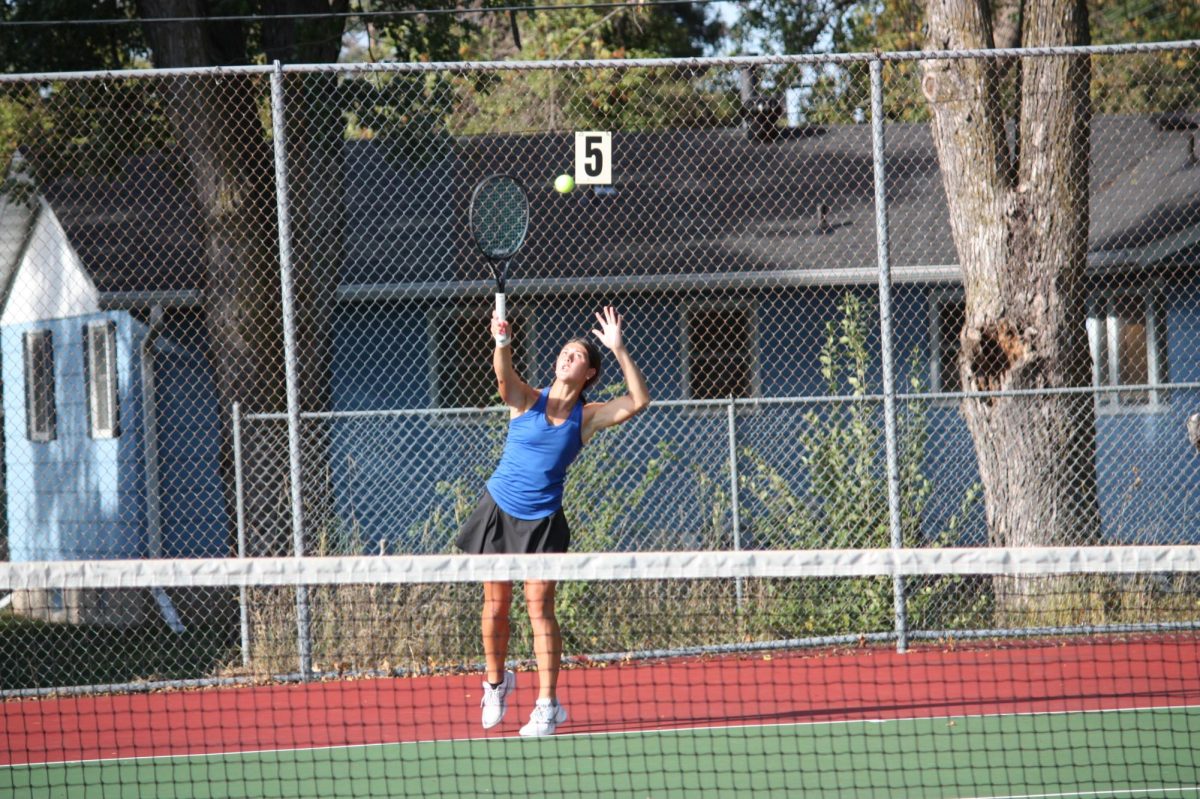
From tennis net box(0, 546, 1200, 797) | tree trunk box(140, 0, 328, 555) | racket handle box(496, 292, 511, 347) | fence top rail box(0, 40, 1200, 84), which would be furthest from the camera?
tree trunk box(140, 0, 328, 555)

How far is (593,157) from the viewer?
837 centimetres

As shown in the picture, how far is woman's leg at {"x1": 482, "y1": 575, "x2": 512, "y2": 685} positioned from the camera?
21.5 feet

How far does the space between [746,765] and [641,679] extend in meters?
2.05

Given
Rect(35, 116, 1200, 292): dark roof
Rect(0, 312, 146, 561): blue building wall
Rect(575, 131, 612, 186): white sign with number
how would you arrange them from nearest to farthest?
1. Rect(575, 131, 612, 186): white sign with number
2. Rect(0, 312, 146, 561): blue building wall
3. Rect(35, 116, 1200, 292): dark roof

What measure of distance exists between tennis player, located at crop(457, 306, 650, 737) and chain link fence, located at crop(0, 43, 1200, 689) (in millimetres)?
1770

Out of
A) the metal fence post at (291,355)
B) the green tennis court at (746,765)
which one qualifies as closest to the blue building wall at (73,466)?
the metal fence post at (291,355)

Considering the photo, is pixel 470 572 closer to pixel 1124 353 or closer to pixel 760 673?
pixel 760 673

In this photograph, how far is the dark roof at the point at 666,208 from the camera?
14297 mm

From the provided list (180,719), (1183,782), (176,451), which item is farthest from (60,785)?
(176,451)

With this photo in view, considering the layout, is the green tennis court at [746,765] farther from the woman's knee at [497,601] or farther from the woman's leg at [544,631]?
the woman's knee at [497,601]

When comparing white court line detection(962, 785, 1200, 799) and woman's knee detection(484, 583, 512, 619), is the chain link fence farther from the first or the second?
white court line detection(962, 785, 1200, 799)

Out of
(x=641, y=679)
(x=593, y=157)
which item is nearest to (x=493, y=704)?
(x=641, y=679)

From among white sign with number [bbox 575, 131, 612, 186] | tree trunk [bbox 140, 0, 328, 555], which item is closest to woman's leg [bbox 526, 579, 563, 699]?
white sign with number [bbox 575, 131, 612, 186]

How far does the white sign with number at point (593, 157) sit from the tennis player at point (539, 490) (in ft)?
6.20
